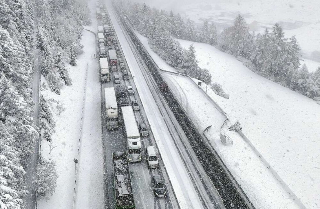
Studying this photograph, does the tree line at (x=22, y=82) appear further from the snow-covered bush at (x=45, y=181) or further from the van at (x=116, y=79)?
the van at (x=116, y=79)

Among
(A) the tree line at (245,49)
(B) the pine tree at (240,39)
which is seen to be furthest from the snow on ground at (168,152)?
(B) the pine tree at (240,39)

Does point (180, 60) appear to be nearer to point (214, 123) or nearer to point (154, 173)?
point (214, 123)

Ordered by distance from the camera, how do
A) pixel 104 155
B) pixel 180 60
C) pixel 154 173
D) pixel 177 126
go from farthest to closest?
1. pixel 180 60
2. pixel 177 126
3. pixel 104 155
4. pixel 154 173

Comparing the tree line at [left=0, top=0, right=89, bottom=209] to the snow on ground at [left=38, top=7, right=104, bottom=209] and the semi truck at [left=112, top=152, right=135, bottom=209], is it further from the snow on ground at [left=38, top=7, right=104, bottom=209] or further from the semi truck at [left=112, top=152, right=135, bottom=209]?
the semi truck at [left=112, top=152, right=135, bottom=209]

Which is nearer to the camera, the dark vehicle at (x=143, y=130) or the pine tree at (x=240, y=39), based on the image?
the dark vehicle at (x=143, y=130)

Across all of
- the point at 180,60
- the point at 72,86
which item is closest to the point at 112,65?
the point at 72,86

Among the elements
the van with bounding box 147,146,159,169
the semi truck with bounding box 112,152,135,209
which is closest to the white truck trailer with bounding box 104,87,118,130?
the semi truck with bounding box 112,152,135,209
